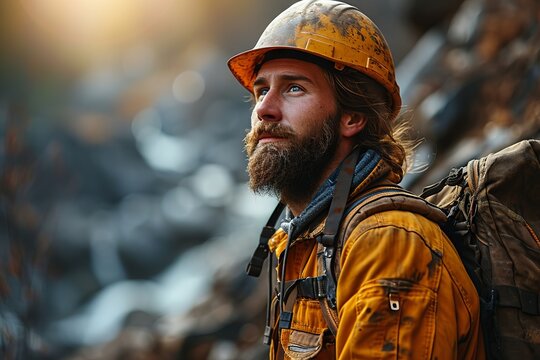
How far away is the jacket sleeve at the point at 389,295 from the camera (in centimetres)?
196

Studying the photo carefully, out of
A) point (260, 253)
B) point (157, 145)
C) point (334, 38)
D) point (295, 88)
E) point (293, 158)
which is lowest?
point (157, 145)

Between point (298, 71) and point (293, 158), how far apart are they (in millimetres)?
337

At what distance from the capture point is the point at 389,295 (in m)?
1.98

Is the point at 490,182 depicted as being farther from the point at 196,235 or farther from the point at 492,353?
the point at 196,235

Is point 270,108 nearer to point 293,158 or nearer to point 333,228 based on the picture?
point 293,158

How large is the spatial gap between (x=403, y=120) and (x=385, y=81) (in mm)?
529

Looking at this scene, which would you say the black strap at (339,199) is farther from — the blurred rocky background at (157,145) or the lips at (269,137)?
the blurred rocky background at (157,145)

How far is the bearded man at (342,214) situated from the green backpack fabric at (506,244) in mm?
74

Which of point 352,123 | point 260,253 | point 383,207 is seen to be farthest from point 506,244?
point 260,253

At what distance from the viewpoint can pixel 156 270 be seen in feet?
51.3

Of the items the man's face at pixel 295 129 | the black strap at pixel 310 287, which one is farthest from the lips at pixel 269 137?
the black strap at pixel 310 287

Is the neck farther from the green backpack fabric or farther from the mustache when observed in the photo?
the green backpack fabric

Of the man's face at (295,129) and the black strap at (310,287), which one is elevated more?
the man's face at (295,129)

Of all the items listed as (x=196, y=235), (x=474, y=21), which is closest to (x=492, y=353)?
(x=474, y=21)
